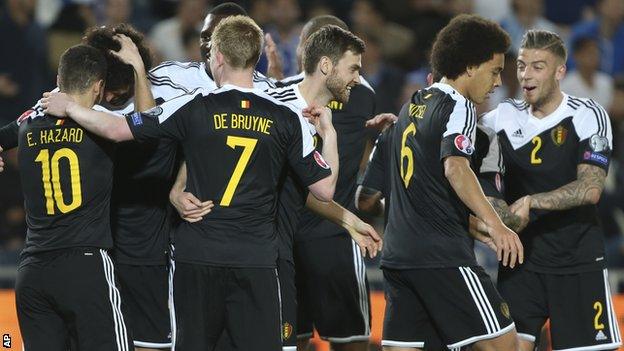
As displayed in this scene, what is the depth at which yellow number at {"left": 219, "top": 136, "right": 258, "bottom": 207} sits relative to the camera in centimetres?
611

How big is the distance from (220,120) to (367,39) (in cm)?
790

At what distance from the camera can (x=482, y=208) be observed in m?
6.12

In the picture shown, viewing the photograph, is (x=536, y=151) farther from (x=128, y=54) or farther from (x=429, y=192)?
(x=128, y=54)

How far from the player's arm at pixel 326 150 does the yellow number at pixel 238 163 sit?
1.38ft

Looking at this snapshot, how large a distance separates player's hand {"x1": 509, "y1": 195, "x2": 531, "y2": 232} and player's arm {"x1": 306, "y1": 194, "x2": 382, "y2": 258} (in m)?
0.85

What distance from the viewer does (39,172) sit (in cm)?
634

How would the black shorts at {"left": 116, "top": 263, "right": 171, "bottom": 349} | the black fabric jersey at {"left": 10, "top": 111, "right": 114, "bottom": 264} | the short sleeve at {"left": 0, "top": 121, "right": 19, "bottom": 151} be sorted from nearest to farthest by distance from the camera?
the black fabric jersey at {"left": 10, "top": 111, "right": 114, "bottom": 264} < the short sleeve at {"left": 0, "top": 121, "right": 19, "bottom": 151} < the black shorts at {"left": 116, "top": 263, "right": 171, "bottom": 349}

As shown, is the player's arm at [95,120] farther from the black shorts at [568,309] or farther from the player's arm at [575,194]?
the black shorts at [568,309]

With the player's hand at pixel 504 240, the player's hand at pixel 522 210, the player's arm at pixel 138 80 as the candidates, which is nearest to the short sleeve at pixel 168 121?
the player's arm at pixel 138 80

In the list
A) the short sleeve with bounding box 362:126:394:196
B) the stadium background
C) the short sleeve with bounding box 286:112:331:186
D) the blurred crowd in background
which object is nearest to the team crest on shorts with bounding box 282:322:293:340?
the short sleeve with bounding box 286:112:331:186

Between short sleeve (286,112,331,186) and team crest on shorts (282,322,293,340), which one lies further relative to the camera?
team crest on shorts (282,322,293,340)

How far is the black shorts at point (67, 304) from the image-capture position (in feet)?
20.5

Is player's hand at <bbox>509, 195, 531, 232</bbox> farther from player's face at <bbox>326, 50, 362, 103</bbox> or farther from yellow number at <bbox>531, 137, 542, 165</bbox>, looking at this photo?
player's face at <bbox>326, 50, 362, 103</bbox>

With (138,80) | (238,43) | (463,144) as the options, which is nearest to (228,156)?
(238,43)
